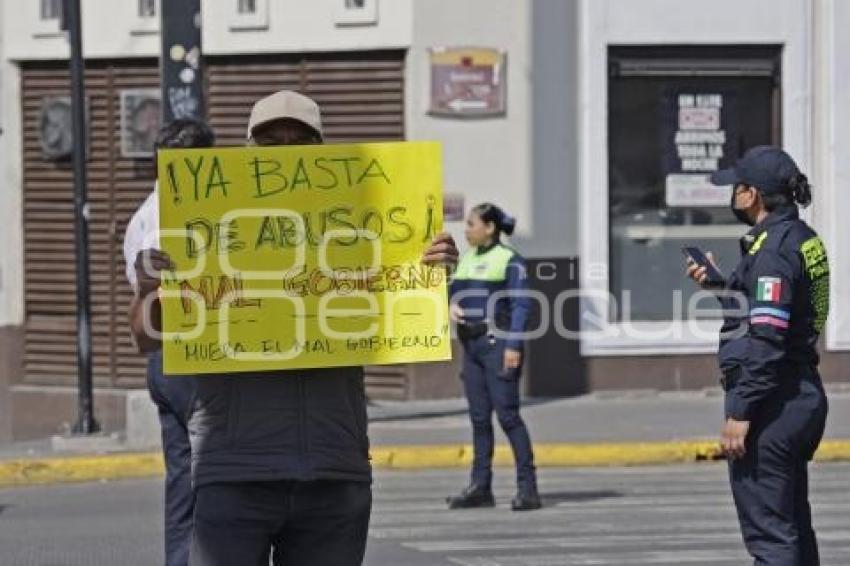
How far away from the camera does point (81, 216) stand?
14898 millimetres

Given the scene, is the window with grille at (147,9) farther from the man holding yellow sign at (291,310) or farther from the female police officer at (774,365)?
the man holding yellow sign at (291,310)

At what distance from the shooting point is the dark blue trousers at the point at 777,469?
7.03 metres

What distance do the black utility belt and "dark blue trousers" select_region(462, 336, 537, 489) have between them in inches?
1.2

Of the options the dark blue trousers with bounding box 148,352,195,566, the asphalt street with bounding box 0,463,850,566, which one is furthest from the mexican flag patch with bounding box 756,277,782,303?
the asphalt street with bounding box 0,463,850,566

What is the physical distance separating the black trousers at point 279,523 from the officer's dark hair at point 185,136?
2.41 m

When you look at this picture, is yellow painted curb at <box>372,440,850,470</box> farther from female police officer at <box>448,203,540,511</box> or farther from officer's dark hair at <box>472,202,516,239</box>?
officer's dark hair at <box>472,202,516,239</box>

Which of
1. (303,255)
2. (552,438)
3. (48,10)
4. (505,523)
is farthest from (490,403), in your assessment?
(48,10)

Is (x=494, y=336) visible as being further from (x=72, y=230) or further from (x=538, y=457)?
(x=72, y=230)

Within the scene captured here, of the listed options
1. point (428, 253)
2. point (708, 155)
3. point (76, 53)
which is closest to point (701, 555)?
point (428, 253)

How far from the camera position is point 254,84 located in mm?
17578

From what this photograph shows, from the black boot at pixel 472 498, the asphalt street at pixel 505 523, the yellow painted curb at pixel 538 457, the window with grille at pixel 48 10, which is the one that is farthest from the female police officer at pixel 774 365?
the window with grille at pixel 48 10

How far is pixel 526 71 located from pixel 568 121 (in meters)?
0.61

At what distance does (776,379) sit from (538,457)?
24.7 feet

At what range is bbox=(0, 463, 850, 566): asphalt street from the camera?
9.98 m
